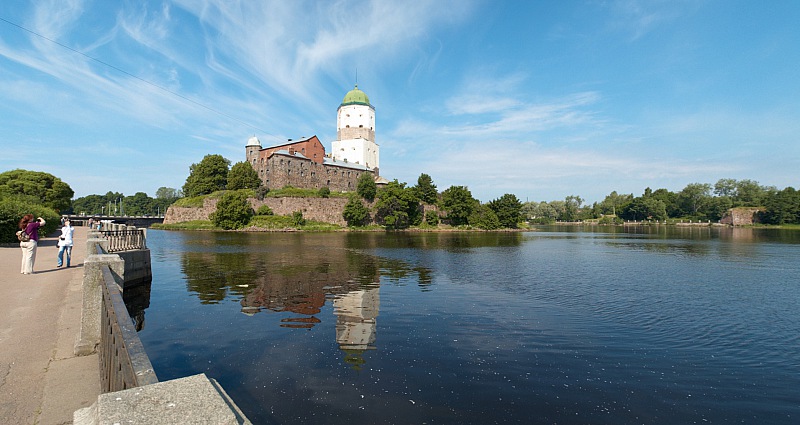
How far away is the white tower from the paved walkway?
9746 cm

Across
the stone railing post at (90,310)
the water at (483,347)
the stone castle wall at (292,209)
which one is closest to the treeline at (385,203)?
the stone castle wall at (292,209)

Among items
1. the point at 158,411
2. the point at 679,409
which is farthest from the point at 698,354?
the point at 158,411

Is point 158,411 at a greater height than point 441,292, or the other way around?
point 158,411

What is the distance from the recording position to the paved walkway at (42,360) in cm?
570

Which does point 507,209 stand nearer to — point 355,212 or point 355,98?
point 355,212

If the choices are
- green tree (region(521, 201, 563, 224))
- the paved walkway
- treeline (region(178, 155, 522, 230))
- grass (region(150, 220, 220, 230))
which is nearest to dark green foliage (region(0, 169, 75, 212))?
grass (region(150, 220, 220, 230))

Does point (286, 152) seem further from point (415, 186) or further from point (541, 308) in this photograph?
point (541, 308)

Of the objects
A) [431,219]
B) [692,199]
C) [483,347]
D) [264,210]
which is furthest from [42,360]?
[692,199]

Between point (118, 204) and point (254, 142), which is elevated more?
point (254, 142)

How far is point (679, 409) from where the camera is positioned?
7.61 metres

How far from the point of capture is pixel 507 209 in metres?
96.2

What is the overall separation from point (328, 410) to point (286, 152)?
86.6m

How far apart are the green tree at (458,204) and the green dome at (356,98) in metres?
36.4

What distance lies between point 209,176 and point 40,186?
112 feet
